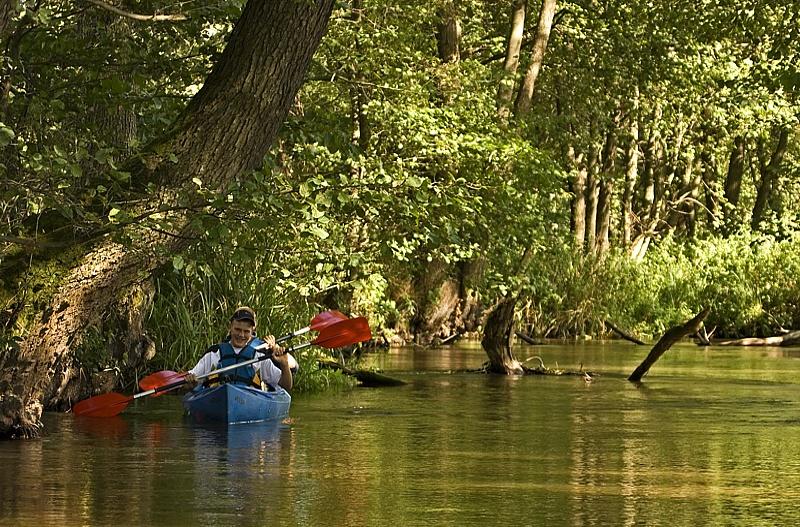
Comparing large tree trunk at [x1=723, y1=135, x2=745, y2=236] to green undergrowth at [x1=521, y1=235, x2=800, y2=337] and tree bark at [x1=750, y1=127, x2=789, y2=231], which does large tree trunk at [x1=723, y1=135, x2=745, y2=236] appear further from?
green undergrowth at [x1=521, y1=235, x2=800, y2=337]

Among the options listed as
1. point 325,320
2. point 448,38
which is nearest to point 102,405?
point 325,320

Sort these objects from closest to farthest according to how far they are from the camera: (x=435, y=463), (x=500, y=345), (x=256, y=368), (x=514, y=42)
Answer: (x=435, y=463)
(x=256, y=368)
(x=500, y=345)
(x=514, y=42)

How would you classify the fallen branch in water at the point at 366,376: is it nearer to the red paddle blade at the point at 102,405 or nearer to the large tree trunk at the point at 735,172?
the red paddle blade at the point at 102,405

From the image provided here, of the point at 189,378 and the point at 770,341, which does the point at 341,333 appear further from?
the point at 770,341

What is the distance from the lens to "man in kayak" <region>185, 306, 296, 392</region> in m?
16.5

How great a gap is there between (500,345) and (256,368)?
718 centimetres

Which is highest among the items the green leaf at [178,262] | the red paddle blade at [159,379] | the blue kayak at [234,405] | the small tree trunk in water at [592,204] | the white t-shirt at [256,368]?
the small tree trunk in water at [592,204]

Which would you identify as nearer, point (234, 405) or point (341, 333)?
point (234, 405)

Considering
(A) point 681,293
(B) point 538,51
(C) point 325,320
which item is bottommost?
(C) point 325,320

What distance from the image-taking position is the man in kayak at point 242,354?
16.5 meters

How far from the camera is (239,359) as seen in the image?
16547 mm

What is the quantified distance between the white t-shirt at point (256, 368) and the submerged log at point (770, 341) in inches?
784

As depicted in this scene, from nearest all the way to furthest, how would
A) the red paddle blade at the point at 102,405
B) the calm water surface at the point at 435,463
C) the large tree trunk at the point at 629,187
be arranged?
the calm water surface at the point at 435,463, the red paddle blade at the point at 102,405, the large tree trunk at the point at 629,187

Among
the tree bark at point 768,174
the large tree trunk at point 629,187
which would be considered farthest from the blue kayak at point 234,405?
the tree bark at point 768,174
